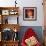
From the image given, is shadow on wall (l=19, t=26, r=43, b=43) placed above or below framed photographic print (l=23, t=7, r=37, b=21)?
below

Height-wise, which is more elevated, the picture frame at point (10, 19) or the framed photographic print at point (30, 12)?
the framed photographic print at point (30, 12)

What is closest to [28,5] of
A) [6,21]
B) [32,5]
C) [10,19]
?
[32,5]

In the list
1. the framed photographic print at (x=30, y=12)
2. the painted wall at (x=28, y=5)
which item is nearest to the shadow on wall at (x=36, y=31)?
the painted wall at (x=28, y=5)

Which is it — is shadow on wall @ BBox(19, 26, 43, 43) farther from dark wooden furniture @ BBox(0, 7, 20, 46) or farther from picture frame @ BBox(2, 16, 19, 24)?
picture frame @ BBox(2, 16, 19, 24)

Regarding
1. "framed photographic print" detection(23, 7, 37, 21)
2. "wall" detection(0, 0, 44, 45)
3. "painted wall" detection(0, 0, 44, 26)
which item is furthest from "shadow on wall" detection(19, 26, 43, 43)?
"framed photographic print" detection(23, 7, 37, 21)

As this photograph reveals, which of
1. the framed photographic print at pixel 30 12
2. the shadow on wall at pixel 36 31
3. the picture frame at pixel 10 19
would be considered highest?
the framed photographic print at pixel 30 12

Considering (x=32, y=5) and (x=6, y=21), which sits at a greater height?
(x=32, y=5)

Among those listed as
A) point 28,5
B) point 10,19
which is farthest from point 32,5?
point 10,19

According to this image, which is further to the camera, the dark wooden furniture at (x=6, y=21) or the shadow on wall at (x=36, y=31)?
the shadow on wall at (x=36, y=31)

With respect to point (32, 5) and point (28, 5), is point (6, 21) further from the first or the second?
point (32, 5)

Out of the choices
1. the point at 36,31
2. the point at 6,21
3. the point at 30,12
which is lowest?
the point at 36,31

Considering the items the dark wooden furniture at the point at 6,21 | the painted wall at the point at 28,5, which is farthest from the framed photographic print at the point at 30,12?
the dark wooden furniture at the point at 6,21

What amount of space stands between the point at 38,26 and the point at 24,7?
2.84ft

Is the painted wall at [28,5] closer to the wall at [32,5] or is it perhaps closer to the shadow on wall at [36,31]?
the wall at [32,5]
